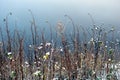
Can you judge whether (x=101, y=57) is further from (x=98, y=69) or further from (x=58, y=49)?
(x=58, y=49)

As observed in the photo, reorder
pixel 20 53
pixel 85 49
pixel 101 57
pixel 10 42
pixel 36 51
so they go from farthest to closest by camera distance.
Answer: pixel 101 57 → pixel 85 49 → pixel 36 51 → pixel 10 42 → pixel 20 53

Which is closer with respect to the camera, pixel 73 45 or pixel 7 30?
pixel 7 30

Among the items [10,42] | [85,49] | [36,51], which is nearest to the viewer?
[10,42]

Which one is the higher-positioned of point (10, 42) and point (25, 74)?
point (10, 42)

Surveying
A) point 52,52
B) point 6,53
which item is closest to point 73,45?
point 52,52

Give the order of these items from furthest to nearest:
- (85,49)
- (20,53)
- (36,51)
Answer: (85,49) < (36,51) < (20,53)

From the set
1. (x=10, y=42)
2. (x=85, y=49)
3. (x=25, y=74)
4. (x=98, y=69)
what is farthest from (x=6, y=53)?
(x=98, y=69)

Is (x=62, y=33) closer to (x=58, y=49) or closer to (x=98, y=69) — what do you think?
(x=58, y=49)

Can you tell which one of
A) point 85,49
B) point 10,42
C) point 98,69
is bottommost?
point 98,69

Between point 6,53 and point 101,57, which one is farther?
point 101,57
